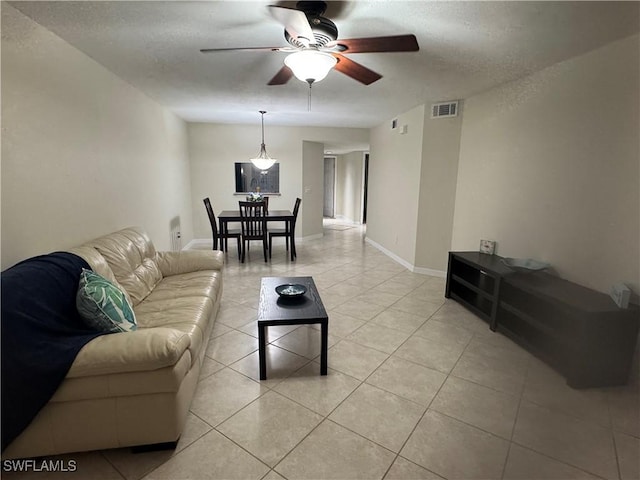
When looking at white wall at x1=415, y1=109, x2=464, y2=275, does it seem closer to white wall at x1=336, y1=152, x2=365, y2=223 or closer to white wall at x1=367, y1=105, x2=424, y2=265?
white wall at x1=367, y1=105, x2=424, y2=265

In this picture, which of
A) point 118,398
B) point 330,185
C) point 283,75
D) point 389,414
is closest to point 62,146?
point 283,75

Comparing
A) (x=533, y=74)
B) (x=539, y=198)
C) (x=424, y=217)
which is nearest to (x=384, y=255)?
(x=424, y=217)

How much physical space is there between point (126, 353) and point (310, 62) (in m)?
1.87

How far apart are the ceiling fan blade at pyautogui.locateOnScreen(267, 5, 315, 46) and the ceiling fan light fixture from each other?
7 centimetres

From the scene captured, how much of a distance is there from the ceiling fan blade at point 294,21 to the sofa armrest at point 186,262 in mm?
2125

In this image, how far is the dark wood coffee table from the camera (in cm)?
211

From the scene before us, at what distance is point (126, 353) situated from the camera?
57.5 inches

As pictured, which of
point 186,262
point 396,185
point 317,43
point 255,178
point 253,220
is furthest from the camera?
point 255,178

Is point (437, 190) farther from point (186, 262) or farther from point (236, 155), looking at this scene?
point (236, 155)

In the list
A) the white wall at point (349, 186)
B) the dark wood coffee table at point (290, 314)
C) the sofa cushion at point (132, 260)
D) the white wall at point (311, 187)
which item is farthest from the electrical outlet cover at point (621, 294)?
the white wall at point (349, 186)

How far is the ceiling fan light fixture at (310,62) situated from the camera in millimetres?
1962

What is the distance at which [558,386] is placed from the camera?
2.18 meters

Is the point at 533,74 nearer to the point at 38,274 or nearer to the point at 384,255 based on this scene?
the point at 384,255

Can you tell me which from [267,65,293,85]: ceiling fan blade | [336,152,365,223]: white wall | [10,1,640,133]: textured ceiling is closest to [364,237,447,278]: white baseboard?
[10,1,640,133]: textured ceiling
